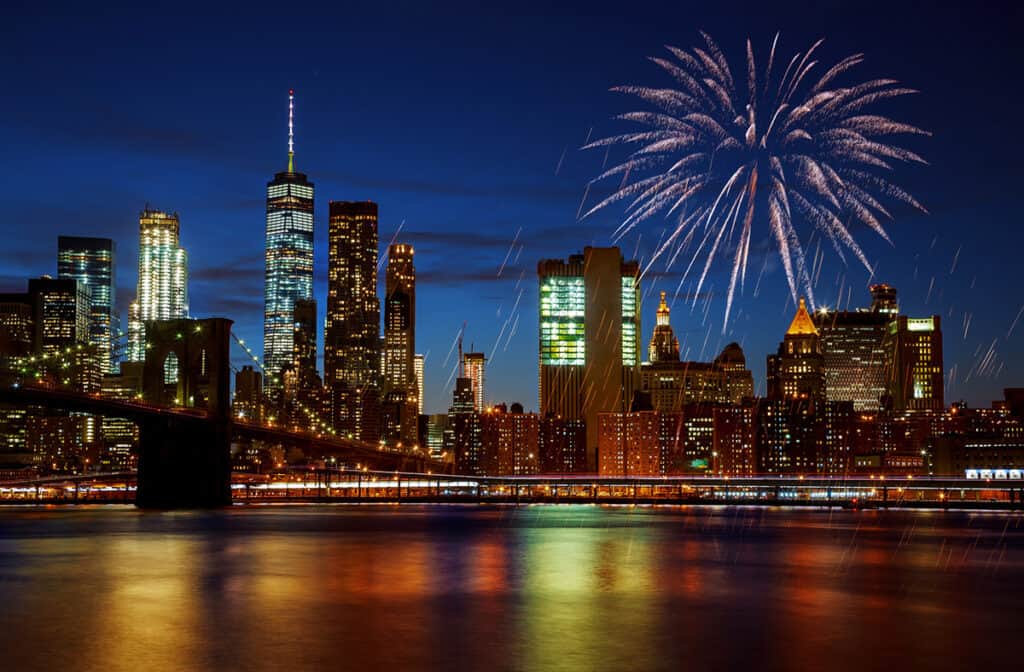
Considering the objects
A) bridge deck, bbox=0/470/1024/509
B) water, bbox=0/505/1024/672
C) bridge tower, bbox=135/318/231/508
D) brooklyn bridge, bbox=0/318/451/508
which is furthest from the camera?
bridge deck, bbox=0/470/1024/509

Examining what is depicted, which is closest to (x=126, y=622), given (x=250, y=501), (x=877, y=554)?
(x=877, y=554)

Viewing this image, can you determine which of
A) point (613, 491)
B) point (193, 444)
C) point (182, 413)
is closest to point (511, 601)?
point (182, 413)

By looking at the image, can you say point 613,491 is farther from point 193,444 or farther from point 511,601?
point 511,601

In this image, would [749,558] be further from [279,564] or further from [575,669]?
[575,669]

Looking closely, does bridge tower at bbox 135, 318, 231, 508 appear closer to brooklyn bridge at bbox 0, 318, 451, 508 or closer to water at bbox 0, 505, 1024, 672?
brooklyn bridge at bbox 0, 318, 451, 508

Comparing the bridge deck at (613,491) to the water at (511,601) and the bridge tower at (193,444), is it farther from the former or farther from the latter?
the water at (511,601)

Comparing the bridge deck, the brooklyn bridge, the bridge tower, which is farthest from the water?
the bridge deck

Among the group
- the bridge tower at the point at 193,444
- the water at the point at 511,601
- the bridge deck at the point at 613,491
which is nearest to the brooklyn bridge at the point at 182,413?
the bridge tower at the point at 193,444

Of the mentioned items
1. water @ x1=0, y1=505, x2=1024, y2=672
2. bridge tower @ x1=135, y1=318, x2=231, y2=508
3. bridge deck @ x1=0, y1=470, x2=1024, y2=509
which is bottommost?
bridge deck @ x1=0, y1=470, x2=1024, y2=509
